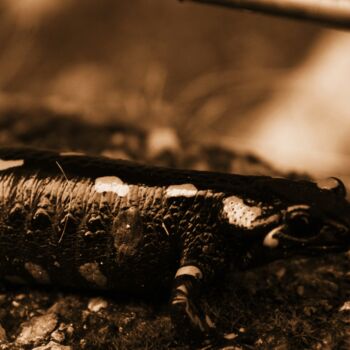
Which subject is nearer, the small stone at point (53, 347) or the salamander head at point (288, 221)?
the salamander head at point (288, 221)

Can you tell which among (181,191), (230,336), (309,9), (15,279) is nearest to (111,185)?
(181,191)

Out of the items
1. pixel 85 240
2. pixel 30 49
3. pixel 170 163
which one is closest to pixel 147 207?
pixel 85 240

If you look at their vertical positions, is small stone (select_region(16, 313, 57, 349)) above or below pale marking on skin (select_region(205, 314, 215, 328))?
below

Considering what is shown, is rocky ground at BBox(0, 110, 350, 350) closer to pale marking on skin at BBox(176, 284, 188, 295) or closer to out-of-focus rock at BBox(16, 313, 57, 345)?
out-of-focus rock at BBox(16, 313, 57, 345)

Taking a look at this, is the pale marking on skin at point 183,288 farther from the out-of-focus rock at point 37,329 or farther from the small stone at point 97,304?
the out-of-focus rock at point 37,329

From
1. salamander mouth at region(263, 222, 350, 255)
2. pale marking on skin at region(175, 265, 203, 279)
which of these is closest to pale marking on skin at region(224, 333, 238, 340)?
pale marking on skin at region(175, 265, 203, 279)

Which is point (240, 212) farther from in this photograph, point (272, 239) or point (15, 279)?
point (15, 279)

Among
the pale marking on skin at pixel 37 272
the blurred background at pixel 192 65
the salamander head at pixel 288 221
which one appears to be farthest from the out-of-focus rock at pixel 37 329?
the blurred background at pixel 192 65
